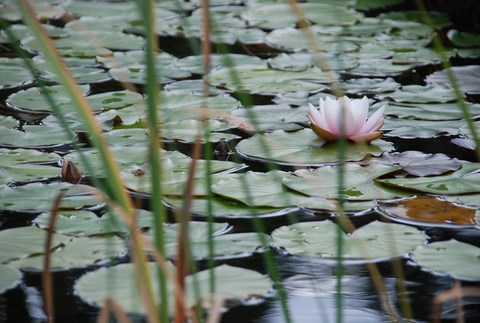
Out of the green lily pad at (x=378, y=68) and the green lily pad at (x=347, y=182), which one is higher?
the green lily pad at (x=378, y=68)

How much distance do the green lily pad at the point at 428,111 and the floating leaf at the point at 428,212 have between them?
0.51 metres

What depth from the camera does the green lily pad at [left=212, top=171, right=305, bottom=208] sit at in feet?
5.57

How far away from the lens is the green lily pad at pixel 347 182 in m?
1.73

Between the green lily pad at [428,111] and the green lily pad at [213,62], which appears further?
the green lily pad at [213,62]

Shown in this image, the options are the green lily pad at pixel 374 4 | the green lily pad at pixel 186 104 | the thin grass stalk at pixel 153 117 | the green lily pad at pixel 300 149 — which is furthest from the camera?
the green lily pad at pixel 374 4

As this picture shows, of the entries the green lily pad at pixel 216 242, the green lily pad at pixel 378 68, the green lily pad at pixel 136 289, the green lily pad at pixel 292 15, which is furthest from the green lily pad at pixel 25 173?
the green lily pad at pixel 292 15

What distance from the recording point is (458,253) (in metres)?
1.48

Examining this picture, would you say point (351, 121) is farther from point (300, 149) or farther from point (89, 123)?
point (89, 123)

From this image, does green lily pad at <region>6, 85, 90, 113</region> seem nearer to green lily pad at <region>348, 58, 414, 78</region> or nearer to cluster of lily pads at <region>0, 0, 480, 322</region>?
cluster of lily pads at <region>0, 0, 480, 322</region>

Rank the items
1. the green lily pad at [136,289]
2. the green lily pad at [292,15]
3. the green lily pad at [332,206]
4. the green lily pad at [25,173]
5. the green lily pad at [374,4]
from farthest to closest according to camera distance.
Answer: the green lily pad at [374,4]
the green lily pad at [292,15]
the green lily pad at [25,173]
the green lily pad at [332,206]
the green lily pad at [136,289]

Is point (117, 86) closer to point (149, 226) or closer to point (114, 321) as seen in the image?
point (149, 226)

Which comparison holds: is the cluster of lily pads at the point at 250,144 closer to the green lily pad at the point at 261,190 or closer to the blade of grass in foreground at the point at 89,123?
the green lily pad at the point at 261,190

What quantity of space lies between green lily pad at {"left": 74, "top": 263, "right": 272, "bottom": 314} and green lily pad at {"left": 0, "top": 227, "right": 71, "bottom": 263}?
14 centimetres

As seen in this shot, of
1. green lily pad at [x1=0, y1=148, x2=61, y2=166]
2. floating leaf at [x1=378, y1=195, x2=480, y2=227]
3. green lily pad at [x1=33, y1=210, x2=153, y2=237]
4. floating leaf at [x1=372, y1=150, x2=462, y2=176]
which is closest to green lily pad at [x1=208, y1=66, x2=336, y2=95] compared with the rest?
floating leaf at [x1=372, y1=150, x2=462, y2=176]
